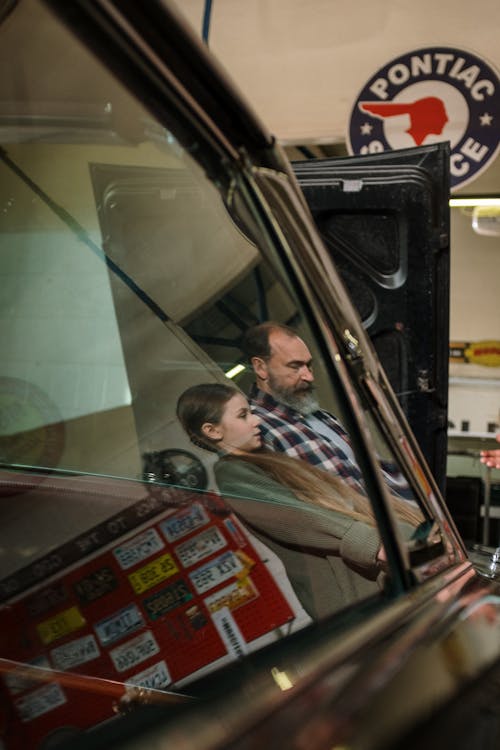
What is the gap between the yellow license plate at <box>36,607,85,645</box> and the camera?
929 millimetres

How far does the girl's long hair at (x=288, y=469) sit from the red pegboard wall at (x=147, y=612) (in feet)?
0.33

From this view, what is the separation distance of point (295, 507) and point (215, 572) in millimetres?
181

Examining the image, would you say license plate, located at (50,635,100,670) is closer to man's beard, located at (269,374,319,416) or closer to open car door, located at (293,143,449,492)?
man's beard, located at (269,374,319,416)

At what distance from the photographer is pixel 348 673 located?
0.72m

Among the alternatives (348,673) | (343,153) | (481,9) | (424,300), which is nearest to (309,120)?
(481,9)

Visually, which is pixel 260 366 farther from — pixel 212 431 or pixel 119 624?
pixel 119 624

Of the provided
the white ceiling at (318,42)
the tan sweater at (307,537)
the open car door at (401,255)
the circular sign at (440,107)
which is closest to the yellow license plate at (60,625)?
the tan sweater at (307,537)

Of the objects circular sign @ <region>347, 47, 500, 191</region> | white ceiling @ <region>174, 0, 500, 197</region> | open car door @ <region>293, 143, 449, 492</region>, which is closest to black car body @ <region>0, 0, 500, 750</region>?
open car door @ <region>293, 143, 449, 492</region>

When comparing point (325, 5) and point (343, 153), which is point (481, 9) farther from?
point (343, 153)

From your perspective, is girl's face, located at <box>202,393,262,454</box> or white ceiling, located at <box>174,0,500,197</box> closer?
girl's face, located at <box>202,393,262,454</box>

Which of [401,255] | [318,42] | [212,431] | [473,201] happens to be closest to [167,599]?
[212,431]

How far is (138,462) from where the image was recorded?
47.1 inches

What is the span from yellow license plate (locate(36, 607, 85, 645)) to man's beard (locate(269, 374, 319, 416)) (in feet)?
1.29

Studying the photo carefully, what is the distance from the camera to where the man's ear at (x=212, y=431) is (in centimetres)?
106
